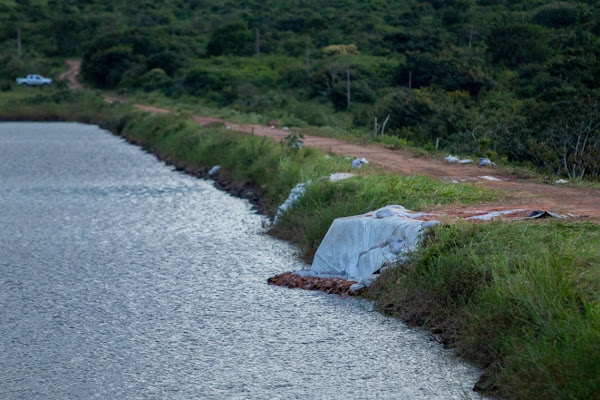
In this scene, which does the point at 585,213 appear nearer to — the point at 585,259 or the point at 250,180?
the point at 585,259

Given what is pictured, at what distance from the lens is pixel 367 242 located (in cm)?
896

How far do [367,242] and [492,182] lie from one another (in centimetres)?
430

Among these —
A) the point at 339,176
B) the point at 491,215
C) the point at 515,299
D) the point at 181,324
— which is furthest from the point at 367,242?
the point at 339,176

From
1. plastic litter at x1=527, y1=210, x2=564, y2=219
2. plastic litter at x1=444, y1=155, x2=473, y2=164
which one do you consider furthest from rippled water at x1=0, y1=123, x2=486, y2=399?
plastic litter at x1=444, y1=155, x2=473, y2=164

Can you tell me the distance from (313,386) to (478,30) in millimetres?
42845

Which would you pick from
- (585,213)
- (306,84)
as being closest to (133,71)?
(306,84)

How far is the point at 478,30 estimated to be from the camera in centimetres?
4647

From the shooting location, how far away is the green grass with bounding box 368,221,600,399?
5.27 meters

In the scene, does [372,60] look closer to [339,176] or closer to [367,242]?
[339,176]

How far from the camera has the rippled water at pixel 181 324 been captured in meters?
6.30

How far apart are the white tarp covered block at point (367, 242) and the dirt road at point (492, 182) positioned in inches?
38.3

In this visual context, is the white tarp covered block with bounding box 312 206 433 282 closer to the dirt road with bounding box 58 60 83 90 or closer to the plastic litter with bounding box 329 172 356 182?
the plastic litter with bounding box 329 172 356 182

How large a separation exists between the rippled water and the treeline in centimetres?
847

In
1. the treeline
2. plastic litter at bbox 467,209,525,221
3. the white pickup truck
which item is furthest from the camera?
the white pickup truck
